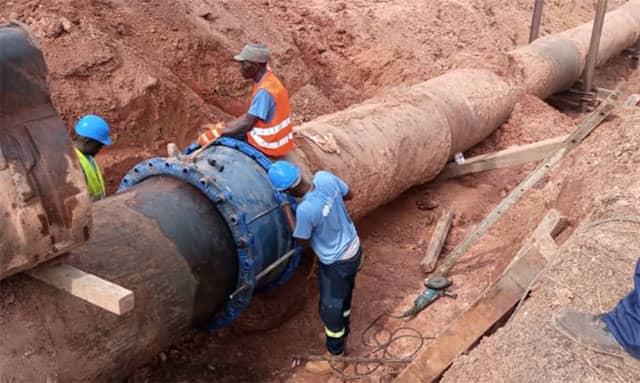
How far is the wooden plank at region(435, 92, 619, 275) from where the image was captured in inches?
213

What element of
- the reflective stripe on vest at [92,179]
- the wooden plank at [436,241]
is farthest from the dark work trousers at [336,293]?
the reflective stripe on vest at [92,179]

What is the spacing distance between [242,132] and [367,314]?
202 cm

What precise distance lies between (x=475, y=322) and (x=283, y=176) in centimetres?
163

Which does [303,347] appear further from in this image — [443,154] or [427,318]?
[443,154]

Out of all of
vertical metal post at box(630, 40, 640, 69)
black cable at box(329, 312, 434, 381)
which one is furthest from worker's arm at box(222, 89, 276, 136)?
vertical metal post at box(630, 40, 640, 69)

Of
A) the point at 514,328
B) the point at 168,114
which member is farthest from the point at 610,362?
the point at 168,114

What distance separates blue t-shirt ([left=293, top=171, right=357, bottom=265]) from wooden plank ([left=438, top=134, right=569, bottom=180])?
3.13m

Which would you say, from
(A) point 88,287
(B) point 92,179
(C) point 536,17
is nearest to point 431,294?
(B) point 92,179

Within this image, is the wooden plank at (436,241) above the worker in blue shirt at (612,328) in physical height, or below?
below

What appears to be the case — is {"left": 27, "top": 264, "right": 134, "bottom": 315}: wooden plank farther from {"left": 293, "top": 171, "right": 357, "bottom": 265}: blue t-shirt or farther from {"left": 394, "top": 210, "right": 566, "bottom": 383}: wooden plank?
{"left": 394, "top": 210, "right": 566, "bottom": 383}: wooden plank

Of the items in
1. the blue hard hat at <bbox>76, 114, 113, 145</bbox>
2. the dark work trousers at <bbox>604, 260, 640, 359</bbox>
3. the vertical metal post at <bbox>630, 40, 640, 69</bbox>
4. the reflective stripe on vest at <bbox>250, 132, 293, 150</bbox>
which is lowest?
the vertical metal post at <bbox>630, 40, 640, 69</bbox>

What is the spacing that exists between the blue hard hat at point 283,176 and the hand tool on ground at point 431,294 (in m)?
1.80

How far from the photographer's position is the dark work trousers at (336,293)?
463 cm

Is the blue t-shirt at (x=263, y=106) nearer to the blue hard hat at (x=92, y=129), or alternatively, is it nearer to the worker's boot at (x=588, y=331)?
the blue hard hat at (x=92, y=129)
